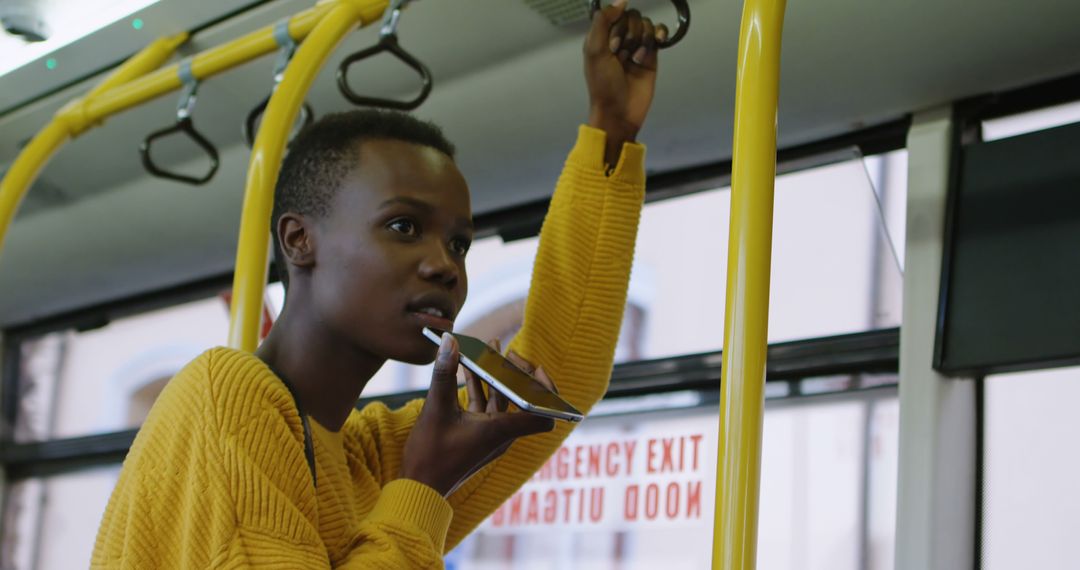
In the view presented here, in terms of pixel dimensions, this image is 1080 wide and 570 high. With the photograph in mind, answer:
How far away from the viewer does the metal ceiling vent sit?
204 cm

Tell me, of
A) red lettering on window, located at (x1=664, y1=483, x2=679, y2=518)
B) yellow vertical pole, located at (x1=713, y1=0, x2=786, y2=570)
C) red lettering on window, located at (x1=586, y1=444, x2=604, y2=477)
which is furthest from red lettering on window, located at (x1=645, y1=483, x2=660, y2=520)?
yellow vertical pole, located at (x1=713, y1=0, x2=786, y2=570)

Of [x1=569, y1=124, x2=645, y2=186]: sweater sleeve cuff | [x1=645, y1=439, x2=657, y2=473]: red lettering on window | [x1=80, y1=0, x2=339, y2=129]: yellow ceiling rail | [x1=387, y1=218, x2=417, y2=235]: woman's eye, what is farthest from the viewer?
[x1=645, y1=439, x2=657, y2=473]: red lettering on window

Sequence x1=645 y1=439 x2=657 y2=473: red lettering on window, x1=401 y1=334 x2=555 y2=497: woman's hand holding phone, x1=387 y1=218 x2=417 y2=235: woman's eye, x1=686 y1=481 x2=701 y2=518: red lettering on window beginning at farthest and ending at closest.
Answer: x1=645 y1=439 x2=657 y2=473: red lettering on window
x1=686 y1=481 x2=701 y2=518: red lettering on window
x1=387 y1=218 x2=417 y2=235: woman's eye
x1=401 y1=334 x2=555 y2=497: woman's hand holding phone

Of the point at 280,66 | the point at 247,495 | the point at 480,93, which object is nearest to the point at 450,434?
the point at 247,495

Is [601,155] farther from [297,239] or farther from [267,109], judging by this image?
[267,109]

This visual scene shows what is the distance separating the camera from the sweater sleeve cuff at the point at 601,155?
1.52 meters

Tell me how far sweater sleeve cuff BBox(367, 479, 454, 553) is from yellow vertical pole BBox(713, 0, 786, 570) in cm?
26

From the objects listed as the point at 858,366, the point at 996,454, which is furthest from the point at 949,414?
the point at 858,366

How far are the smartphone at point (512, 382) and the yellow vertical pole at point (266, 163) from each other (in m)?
0.65

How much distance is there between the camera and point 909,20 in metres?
1.78

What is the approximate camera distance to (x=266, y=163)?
1756 mm

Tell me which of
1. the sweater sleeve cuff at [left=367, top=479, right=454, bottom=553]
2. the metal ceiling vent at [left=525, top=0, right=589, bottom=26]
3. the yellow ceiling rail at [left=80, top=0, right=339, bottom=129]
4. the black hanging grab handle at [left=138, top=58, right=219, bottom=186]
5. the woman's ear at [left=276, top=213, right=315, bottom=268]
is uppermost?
the metal ceiling vent at [left=525, top=0, right=589, bottom=26]

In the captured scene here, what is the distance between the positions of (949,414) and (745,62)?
98 centimetres

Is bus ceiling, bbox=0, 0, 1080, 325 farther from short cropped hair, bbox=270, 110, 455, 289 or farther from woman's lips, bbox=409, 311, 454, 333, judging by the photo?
woman's lips, bbox=409, 311, 454, 333
